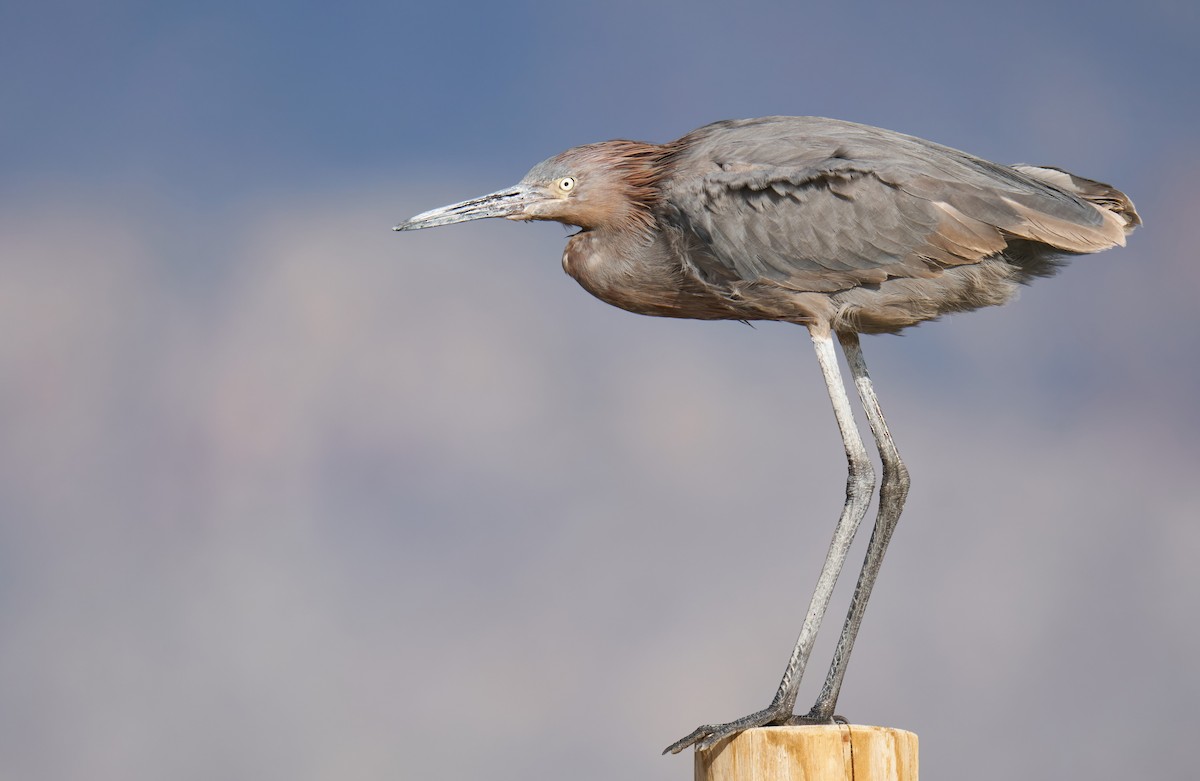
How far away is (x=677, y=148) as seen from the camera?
16.5 ft

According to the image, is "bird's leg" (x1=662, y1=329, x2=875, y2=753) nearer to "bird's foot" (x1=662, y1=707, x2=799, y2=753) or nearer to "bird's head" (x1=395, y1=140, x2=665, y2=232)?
"bird's foot" (x1=662, y1=707, x2=799, y2=753)

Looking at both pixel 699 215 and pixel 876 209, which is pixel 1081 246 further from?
pixel 699 215

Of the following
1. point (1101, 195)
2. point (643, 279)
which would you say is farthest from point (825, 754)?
point (1101, 195)

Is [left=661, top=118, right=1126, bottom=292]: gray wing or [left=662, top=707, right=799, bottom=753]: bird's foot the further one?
[left=661, top=118, right=1126, bottom=292]: gray wing

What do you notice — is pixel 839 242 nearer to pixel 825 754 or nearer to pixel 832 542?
pixel 832 542

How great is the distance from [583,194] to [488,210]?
16.2 inches

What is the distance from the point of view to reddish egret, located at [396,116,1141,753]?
4469 millimetres

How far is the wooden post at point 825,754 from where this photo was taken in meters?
3.82

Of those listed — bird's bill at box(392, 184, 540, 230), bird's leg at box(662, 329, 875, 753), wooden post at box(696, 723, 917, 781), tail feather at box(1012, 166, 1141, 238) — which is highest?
bird's bill at box(392, 184, 540, 230)

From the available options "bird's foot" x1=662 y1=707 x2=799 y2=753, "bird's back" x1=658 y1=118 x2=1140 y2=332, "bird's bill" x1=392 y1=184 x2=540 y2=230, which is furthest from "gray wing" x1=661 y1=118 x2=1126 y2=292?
"bird's foot" x1=662 y1=707 x2=799 y2=753

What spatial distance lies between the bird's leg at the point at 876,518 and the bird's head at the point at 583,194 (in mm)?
1007

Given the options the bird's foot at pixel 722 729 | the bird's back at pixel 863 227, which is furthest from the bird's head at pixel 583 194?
the bird's foot at pixel 722 729

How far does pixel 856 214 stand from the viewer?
450cm

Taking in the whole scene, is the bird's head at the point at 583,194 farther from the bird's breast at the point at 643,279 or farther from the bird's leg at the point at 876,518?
the bird's leg at the point at 876,518
